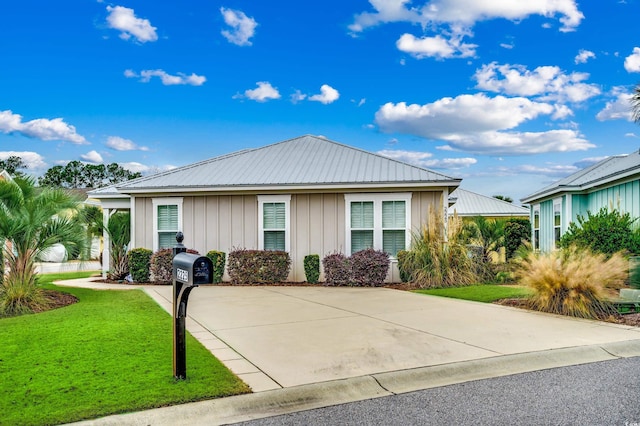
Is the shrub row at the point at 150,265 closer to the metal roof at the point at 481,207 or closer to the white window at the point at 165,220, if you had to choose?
the white window at the point at 165,220

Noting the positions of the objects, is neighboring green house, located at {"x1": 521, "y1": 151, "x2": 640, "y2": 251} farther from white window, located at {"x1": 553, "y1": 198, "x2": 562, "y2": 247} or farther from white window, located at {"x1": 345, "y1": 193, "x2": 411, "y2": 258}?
white window, located at {"x1": 345, "y1": 193, "x2": 411, "y2": 258}

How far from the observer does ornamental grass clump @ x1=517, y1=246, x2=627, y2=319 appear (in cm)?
912

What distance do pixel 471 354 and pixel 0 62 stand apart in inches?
860

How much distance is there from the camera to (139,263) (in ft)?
53.8

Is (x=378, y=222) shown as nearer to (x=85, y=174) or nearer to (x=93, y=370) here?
(x=93, y=370)

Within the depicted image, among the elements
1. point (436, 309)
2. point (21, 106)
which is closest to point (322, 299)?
point (436, 309)

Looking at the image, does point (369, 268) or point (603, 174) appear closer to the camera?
point (369, 268)

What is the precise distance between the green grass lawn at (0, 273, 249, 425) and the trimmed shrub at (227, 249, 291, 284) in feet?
21.3

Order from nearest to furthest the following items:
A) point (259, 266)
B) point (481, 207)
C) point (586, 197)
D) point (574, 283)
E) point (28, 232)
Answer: point (574, 283) → point (28, 232) → point (259, 266) → point (586, 197) → point (481, 207)

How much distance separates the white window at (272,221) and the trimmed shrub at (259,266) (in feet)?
2.41

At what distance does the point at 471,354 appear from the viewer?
21.6 feet

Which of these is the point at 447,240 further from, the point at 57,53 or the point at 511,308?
the point at 57,53

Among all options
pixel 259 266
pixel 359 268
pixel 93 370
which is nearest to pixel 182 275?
pixel 93 370

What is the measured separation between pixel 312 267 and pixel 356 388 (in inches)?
411
